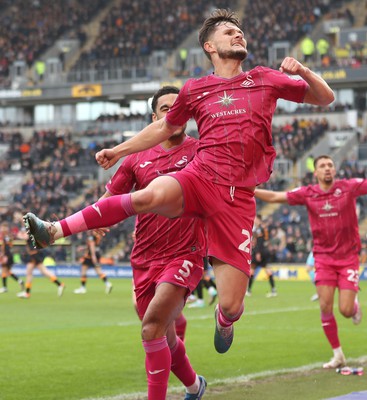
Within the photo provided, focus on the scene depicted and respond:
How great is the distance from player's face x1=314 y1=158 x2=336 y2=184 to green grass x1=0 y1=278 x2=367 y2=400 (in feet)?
7.81

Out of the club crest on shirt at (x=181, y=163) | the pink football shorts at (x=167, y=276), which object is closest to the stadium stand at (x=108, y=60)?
the club crest on shirt at (x=181, y=163)

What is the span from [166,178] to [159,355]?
1.51m

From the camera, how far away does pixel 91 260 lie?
27.0 m

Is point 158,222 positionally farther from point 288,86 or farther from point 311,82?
point 311,82

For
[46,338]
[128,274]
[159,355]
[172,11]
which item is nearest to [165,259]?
[159,355]

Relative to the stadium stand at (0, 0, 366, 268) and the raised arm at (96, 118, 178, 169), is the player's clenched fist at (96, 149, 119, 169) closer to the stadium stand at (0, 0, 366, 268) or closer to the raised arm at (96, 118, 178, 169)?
the raised arm at (96, 118, 178, 169)

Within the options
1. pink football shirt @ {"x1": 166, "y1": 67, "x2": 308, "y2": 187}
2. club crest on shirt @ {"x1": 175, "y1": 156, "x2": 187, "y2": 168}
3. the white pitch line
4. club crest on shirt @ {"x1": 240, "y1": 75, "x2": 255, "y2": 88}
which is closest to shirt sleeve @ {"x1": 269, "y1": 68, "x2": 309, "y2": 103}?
pink football shirt @ {"x1": 166, "y1": 67, "x2": 308, "y2": 187}

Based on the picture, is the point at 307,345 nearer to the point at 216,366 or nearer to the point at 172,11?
the point at 216,366

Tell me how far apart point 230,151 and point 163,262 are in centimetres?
140

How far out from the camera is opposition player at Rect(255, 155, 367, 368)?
1129 centimetres

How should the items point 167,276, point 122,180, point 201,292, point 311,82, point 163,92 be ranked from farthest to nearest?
point 201,292 < point 163,92 < point 122,180 < point 167,276 < point 311,82

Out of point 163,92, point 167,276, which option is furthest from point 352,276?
Result: point 167,276

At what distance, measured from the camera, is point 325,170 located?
1152 centimetres

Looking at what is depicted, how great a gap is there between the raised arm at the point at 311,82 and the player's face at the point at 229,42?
0.40 m
